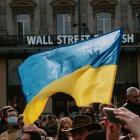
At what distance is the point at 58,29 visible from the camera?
112 feet

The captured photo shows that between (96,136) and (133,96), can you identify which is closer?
(96,136)

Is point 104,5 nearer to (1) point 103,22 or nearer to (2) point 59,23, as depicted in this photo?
(1) point 103,22

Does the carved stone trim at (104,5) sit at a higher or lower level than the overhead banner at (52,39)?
higher

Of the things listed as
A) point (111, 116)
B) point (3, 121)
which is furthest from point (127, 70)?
point (111, 116)

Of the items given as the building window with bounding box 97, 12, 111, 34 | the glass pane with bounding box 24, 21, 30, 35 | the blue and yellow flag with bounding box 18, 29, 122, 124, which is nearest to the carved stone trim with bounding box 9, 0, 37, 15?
the glass pane with bounding box 24, 21, 30, 35

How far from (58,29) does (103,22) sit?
290 cm

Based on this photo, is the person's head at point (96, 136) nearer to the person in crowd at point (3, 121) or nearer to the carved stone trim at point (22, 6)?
the person in crowd at point (3, 121)

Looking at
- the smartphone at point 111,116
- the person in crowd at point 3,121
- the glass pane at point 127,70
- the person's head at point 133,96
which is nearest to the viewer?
the smartphone at point 111,116

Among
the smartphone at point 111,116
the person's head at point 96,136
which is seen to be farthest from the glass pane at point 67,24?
the smartphone at point 111,116

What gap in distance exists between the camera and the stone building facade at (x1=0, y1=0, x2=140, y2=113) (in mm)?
32469

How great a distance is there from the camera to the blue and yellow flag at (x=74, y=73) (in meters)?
6.31

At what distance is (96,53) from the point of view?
7.32m

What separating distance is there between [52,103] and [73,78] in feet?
84.0

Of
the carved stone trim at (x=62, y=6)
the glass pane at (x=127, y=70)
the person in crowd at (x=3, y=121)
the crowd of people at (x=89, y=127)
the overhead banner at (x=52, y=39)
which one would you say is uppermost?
the carved stone trim at (x=62, y=6)
